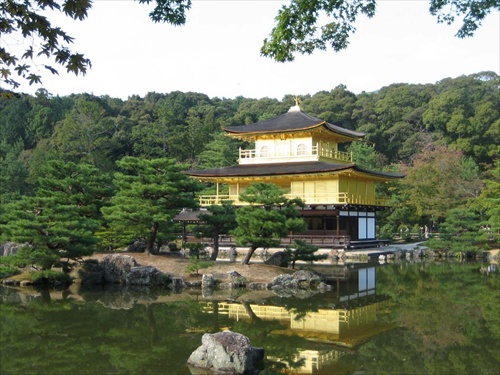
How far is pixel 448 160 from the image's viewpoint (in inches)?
1443

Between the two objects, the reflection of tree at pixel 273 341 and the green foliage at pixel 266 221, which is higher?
the green foliage at pixel 266 221

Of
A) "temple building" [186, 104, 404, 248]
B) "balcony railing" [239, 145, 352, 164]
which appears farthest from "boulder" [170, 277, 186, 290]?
"balcony railing" [239, 145, 352, 164]

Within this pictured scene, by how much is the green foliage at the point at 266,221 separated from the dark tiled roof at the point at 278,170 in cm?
1130

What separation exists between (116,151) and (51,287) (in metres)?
39.7

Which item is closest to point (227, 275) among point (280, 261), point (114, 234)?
point (280, 261)

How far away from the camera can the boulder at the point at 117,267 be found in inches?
722

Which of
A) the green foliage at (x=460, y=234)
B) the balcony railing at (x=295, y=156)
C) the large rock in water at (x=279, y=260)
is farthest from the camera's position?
the balcony railing at (x=295, y=156)

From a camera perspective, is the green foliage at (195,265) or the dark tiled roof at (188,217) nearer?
the green foliage at (195,265)

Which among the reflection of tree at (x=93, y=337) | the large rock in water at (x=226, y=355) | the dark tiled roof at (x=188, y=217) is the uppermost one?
the dark tiled roof at (x=188, y=217)

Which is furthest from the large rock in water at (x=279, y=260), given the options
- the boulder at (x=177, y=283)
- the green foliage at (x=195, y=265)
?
the boulder at (x=177, y=283)

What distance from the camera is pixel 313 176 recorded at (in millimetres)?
30859

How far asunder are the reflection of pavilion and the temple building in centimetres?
1361

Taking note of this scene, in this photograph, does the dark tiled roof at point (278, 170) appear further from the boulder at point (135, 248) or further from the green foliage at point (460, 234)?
the boulder at point (135, 248)

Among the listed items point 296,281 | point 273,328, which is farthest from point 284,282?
point 273,328
